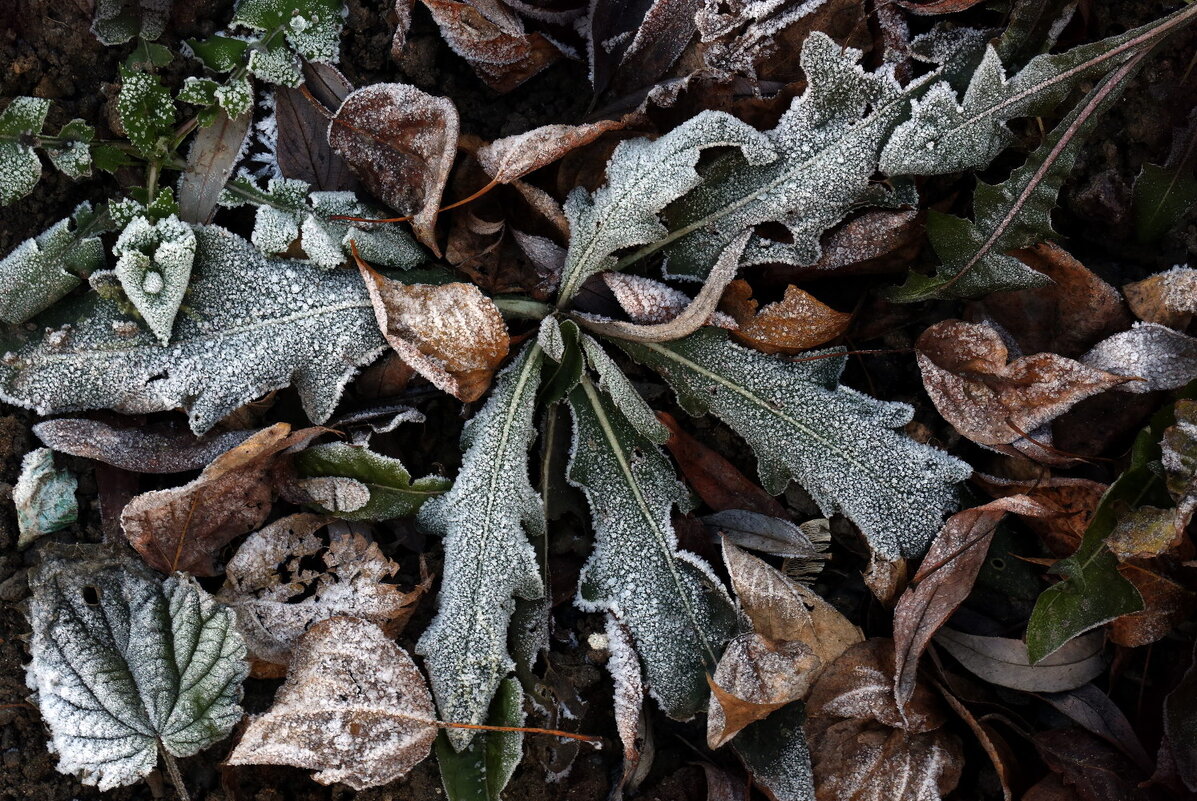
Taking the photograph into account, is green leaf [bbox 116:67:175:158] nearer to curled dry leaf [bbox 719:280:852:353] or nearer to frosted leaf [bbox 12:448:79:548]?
frosted leaf [bbox 12:448:79:548]

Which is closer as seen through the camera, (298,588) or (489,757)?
(489,757)

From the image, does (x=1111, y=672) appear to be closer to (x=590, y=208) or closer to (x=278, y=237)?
(x=590, y=208)

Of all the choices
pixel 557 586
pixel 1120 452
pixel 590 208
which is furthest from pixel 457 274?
pixel 1120 452

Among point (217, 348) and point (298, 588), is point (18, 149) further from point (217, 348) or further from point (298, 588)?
point (298, 588)

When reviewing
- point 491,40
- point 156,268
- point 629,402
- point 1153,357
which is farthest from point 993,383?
point 156,268

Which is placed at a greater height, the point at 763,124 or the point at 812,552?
the point at 763,124

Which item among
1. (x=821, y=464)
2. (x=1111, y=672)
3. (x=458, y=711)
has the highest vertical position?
(x=821, y=464)
